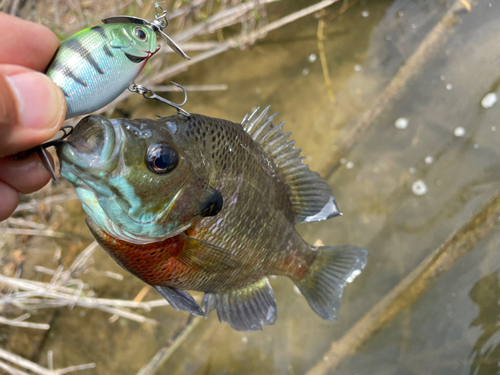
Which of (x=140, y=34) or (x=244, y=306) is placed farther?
(x=244, y=306)

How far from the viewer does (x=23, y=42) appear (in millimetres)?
1011

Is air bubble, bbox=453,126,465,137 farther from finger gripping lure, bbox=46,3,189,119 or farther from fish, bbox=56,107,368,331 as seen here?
finger gripping lure, bbox=46,3,189,119

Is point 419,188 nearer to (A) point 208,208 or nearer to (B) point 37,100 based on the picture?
(A) point 208,208

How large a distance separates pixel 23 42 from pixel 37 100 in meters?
0.42

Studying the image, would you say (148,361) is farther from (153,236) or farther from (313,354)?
(153,236)

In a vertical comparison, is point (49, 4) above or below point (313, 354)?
above

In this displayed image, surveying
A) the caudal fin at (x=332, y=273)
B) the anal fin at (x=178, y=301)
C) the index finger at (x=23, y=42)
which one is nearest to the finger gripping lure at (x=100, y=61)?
the index finger at (x=23, y=42)

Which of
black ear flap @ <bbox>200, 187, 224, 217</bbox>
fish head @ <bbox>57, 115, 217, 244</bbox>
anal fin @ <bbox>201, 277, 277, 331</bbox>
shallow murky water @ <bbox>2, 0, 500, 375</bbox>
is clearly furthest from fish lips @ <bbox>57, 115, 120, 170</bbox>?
shallow murky water @ <bbox>2, 0, 500, 375</bbox>

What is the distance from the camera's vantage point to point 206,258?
958mm

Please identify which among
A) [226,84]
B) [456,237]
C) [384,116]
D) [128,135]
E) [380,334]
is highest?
[384,116]

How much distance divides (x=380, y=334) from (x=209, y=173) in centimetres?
190

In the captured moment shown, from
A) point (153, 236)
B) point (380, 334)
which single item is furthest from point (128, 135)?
point (380, 334)

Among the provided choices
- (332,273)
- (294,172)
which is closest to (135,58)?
(294,172)

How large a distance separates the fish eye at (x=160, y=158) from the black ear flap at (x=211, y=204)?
0.14m
